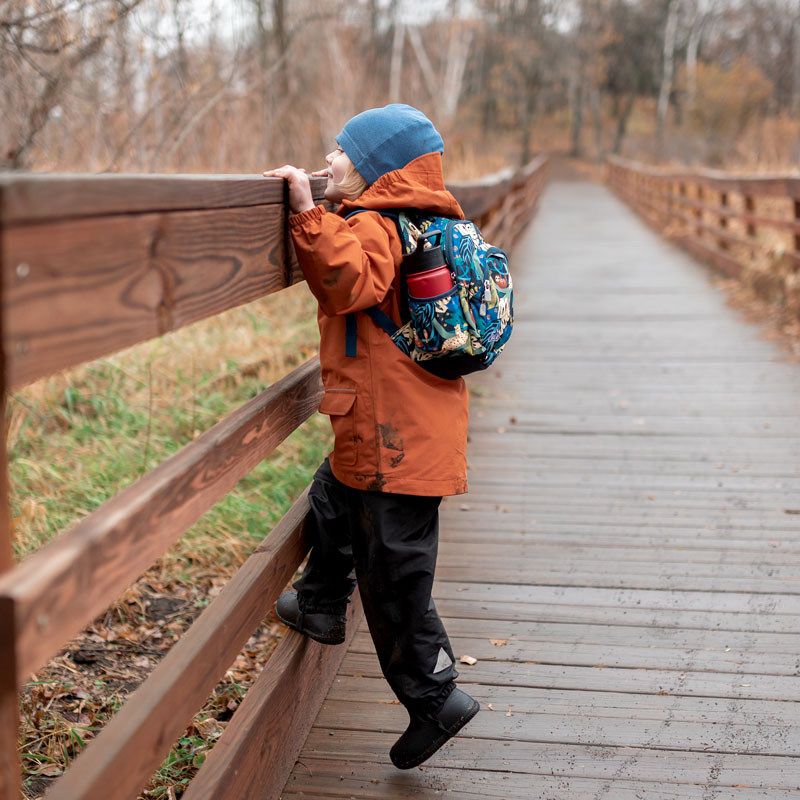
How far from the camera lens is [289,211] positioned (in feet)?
7.42

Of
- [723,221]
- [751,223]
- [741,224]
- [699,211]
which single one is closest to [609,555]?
[751,223]

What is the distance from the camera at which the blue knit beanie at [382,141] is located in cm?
217

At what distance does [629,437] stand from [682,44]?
46.7 metres

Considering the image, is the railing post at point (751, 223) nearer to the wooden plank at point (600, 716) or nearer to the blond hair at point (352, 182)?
the wooden plank at point (600, 716)

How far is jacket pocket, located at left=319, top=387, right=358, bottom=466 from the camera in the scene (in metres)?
2.21

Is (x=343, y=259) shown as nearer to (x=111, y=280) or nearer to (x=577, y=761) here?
(x=111, y=280)

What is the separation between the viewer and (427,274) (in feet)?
7.01

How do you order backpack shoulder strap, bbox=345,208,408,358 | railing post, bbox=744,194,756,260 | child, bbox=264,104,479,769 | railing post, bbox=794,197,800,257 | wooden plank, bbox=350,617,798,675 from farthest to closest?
railing post, bbox=744,194,756,260, railing post, bbox=794,197,800,257, wooden plank, bbox=350,617,798,675, backpack shoulder strap, bbox=345,208,408,358, child, bbox=264,104,479,769

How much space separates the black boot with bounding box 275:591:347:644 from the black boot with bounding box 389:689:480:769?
1.11ft

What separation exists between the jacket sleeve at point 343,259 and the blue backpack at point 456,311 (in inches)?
4.0

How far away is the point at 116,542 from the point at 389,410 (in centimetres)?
93

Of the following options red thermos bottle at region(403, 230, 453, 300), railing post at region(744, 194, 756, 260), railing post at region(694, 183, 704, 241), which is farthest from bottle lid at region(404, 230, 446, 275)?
railing post at region(694, 183, 704, 241)

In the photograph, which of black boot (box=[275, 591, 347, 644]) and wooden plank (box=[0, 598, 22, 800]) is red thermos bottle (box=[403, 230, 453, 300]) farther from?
wooden plank (box=[0, 598, 22, 800])

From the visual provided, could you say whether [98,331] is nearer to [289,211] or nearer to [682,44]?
[289,211]
